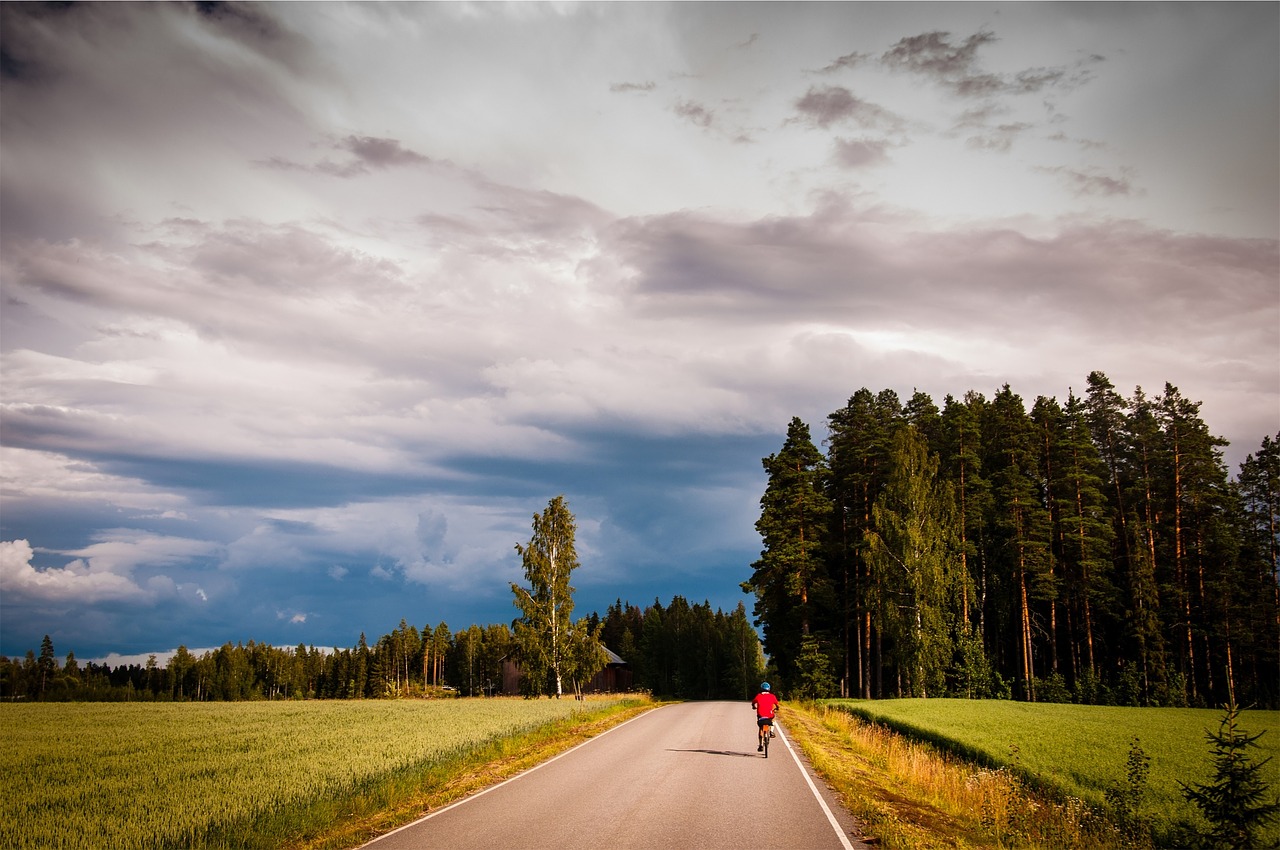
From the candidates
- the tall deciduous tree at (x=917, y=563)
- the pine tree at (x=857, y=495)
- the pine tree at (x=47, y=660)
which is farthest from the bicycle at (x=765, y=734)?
the pine tree at (x=47, y=660)

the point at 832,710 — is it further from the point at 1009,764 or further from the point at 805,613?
the point at 1009,764

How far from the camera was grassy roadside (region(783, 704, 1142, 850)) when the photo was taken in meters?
11.7

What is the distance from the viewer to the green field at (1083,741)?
53.7ft

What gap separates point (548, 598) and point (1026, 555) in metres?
33.9

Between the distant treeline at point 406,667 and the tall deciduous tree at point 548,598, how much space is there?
4623 cm

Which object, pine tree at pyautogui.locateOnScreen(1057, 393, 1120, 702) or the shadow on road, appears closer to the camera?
the shadow on road

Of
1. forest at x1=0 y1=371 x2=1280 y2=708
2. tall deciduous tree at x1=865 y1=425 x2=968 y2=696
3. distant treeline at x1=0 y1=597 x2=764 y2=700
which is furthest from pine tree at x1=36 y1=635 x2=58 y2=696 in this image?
tall deciduous tree at x1=865 y1=425 x2=968 y2=696

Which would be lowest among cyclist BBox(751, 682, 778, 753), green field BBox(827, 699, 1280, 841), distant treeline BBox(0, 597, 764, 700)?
distant treeline BBox(0, 597, 764, 700)

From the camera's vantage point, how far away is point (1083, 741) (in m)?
23.8

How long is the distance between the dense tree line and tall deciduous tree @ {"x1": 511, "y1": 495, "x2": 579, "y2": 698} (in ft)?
50.1

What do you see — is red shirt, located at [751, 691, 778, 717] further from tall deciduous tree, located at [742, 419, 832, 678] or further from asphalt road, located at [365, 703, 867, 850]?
tall deciduous tree, located at [742, 419, 832, 678]

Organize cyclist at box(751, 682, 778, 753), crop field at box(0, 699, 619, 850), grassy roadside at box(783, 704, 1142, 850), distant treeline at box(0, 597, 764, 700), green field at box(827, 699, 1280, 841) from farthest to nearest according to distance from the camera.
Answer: distant treeline at box(0, 597, 764, 700) < cyclist at box(751, 682, 778, 753) < green field at box(827, 699, 1280, 841) < grassy roadside at box(783, 704, 1142, 850) < crop field at box(0, 699, 619, 850)

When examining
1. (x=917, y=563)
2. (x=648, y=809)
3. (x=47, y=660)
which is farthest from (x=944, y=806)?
(x=47, y=660)

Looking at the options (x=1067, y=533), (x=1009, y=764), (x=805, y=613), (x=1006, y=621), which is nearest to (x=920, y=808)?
(x=1009, y=764)
